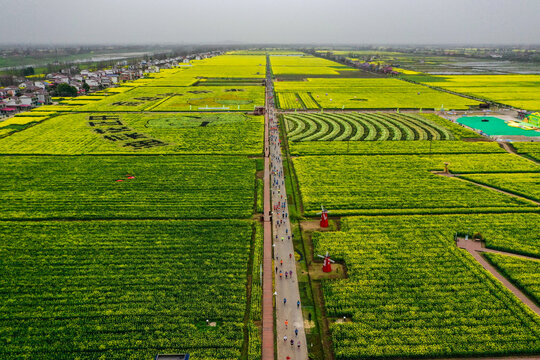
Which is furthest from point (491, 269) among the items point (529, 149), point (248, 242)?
point (529, 149)

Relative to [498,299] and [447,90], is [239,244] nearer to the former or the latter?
[498,299]

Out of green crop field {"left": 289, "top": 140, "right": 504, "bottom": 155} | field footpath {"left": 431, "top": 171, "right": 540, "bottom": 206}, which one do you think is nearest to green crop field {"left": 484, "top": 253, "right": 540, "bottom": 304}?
field footpath {"left": 431, "top": 171, "right": 540, "bottom": 206}

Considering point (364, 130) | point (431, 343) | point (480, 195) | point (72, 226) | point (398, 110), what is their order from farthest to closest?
point (398, 110)
point (364, 130)
point (480, 195)
point (72, 226)
point (431, 343)

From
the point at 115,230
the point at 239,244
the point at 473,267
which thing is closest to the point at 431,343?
the point at 473,267

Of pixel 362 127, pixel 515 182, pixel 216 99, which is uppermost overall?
pixel 216 99

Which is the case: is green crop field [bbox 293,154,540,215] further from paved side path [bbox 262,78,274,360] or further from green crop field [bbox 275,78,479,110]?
green crop field [bbox 275,78,479,110]

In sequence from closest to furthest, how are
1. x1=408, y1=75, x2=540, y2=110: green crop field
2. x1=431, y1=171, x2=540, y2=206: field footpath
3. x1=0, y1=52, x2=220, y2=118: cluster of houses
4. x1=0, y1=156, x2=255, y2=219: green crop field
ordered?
x1=0, y1=156, x2=255, y2=219: green crop field
x1=431, y1=171, x2=540, y2=206: field footpath
x1=0, y1=52, x2=220, y2=118: cluster of houses
x1=408, y1=75, x2=540, y2=110: green crop field

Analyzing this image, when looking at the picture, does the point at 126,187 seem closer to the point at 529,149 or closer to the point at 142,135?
the point at 142,135
